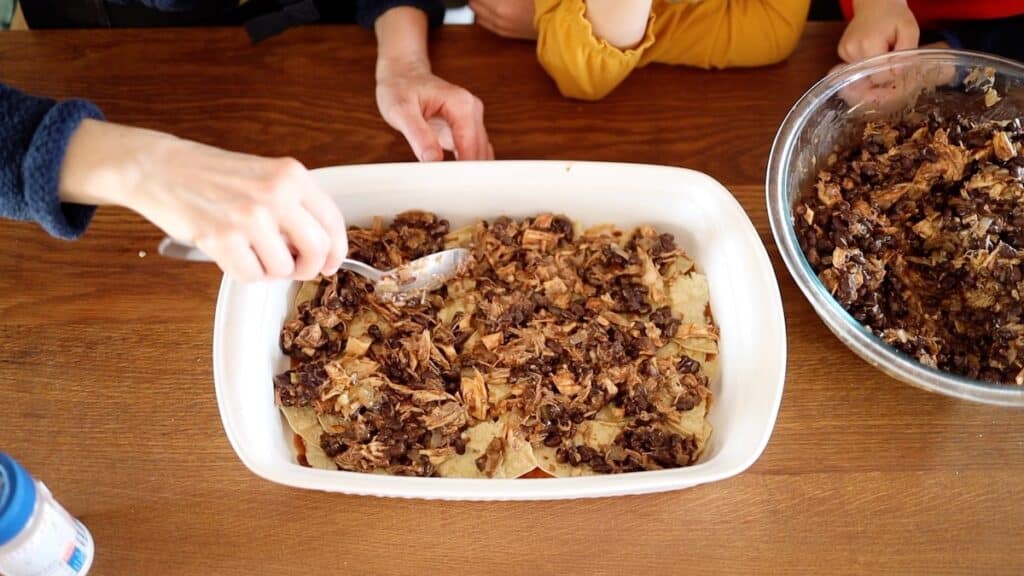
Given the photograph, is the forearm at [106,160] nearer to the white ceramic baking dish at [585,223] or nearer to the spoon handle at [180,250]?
the spoon handle at [180,250]

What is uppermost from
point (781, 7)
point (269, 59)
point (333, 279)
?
point (781, 7)

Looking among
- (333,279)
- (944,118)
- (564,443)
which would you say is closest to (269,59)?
(333,279)

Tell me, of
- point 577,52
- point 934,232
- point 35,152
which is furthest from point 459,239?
point 934,232

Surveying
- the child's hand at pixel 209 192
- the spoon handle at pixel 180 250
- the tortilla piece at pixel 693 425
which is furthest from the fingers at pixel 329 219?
the tortilla piece at pixel 693 425

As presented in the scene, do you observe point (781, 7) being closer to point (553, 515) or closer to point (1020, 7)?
point (1020, 7)

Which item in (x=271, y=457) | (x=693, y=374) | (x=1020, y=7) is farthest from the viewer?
(x=1020, y=7)

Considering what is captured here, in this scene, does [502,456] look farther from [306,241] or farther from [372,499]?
[306,241]

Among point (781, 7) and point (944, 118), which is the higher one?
point (781, 7)


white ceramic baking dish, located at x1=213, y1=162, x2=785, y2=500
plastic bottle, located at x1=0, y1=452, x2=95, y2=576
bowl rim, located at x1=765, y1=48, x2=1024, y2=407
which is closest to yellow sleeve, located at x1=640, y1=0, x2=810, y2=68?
bowl rim, located at x1=765, y1=48, x2=1024, y2=407
